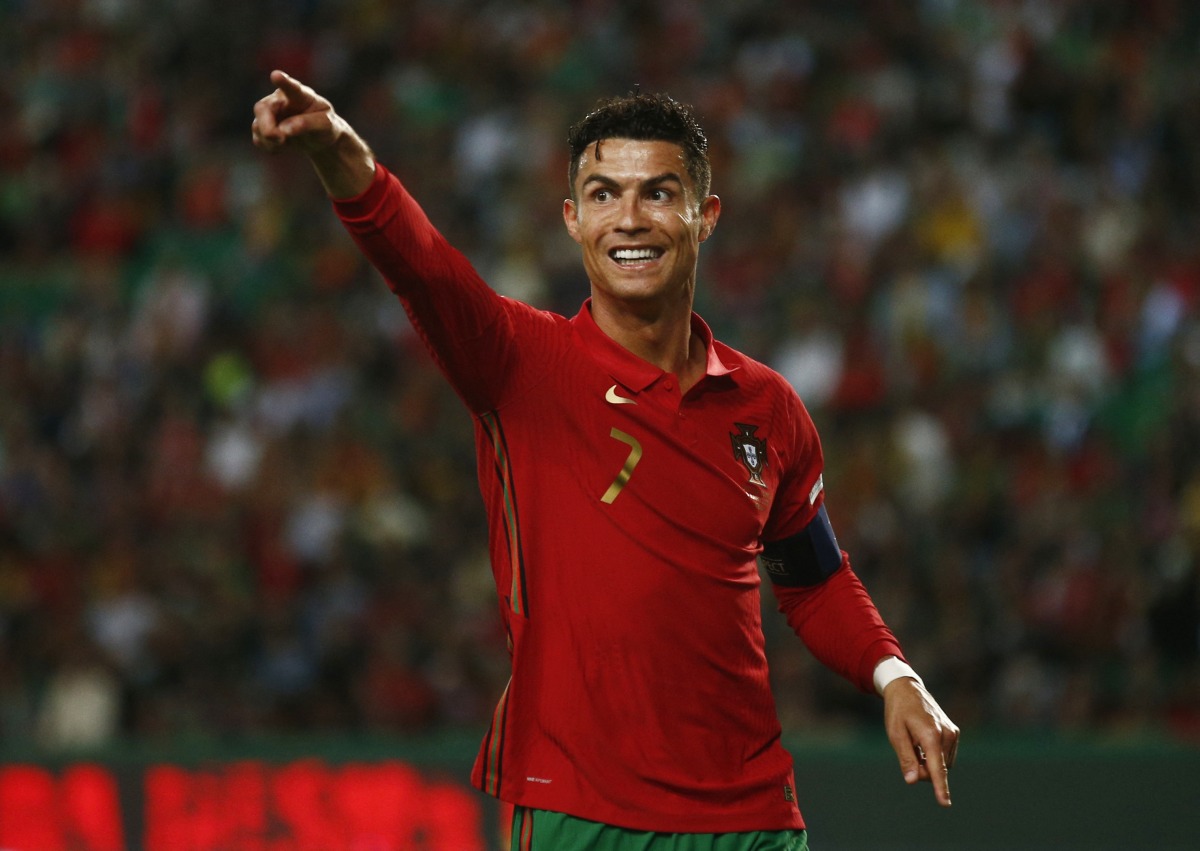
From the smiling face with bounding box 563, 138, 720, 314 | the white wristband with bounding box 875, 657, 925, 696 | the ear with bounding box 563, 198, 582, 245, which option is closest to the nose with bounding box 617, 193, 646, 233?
the smiling face with bounding box 563, 138, 720, 314

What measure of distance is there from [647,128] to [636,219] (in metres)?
0.20

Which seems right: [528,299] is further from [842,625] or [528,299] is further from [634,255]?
[634,255]

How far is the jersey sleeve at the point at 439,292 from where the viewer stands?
9.41ft

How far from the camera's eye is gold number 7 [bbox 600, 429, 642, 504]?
3.16 m

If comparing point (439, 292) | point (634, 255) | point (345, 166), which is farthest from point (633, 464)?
point (345, 166)

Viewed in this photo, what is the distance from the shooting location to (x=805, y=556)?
3.62 meters

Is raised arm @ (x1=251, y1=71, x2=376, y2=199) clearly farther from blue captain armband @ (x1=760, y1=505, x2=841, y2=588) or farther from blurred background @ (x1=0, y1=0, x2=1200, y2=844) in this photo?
blurred background @ (x1=0, y1=0, x2=1200, y2=844)

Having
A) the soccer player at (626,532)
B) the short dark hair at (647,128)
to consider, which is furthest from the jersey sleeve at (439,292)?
the short dark hair at (647,128)

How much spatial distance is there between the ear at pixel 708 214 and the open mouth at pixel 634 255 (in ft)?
0.59

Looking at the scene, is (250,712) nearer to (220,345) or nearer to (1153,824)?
(220,345)

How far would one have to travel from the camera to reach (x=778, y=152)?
11.8m

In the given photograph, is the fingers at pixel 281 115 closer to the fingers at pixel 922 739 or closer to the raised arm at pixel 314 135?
the raised arm at pixel 314 135

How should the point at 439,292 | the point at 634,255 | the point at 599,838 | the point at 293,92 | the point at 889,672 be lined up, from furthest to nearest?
the point at 889,672 → the point at 634,255 → the point at 599,838 → the point at 439,292 → the point at 293,92

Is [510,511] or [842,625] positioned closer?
[510,511]
